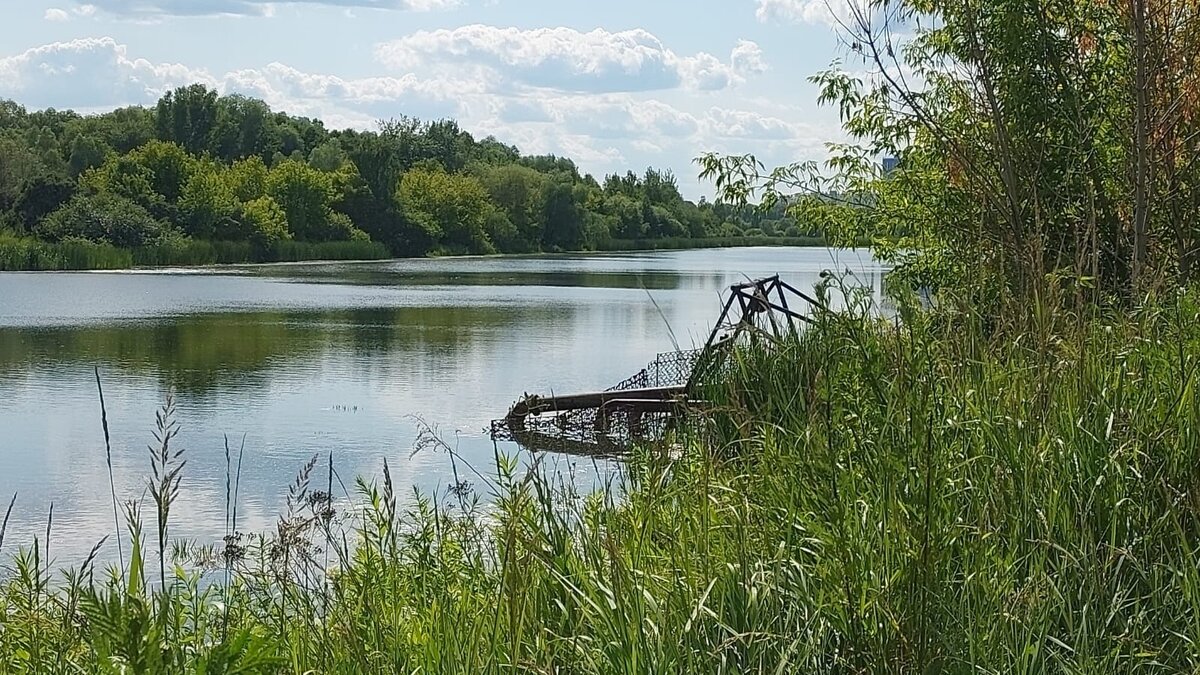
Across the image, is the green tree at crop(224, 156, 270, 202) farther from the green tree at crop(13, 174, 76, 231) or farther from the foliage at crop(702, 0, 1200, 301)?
the foliage at crop(702, 0, 1200, 301)

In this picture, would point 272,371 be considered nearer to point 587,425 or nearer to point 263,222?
point 587,425

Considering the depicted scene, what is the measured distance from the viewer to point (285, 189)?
8019 cm

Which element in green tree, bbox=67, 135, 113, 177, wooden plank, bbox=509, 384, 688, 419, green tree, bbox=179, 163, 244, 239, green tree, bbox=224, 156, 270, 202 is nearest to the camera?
wooden plank, bbox=509, 384, 688, 419

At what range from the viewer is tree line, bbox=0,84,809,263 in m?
64.8

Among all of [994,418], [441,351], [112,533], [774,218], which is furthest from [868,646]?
[441,351]

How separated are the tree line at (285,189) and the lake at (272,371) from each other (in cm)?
1944

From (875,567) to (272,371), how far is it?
65.0 feet

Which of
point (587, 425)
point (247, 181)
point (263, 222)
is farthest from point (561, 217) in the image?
point (587, 425)

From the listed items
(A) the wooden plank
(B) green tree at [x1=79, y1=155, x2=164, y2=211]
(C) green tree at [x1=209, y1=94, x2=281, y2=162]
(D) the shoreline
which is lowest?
(D) the shoreline

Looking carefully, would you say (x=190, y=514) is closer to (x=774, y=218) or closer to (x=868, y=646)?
(x=774, y=218)

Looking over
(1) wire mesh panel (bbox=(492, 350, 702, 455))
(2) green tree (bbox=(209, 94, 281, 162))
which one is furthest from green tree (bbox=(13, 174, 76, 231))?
(1) wire mesh panel (bbox=(492, 350, 702, 455))

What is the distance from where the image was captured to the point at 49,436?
1498cm

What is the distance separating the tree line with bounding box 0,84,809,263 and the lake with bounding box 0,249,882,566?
19.4m

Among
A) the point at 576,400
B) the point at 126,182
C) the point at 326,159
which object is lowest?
the point at 576,400
